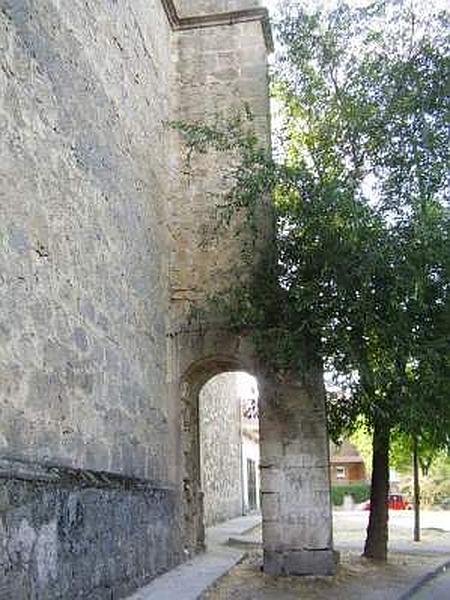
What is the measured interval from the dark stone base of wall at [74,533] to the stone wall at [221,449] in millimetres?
7372

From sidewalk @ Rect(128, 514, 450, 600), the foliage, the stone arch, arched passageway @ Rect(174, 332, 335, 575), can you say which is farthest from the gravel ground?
the foliage

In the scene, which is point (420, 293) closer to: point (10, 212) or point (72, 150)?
point (72, 150)

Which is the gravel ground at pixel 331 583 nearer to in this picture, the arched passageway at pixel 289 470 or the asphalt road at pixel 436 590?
the asphalt road at pixel 436 590

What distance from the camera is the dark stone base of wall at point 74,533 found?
447 centimetres

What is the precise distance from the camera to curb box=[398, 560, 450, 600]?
26.4ft

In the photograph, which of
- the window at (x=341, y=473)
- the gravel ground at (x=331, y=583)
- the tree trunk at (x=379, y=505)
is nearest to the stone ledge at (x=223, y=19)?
the tree trunk at (x=379, y=505)

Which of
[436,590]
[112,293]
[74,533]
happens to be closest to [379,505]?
[436,590]

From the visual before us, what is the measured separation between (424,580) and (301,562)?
1462 mm

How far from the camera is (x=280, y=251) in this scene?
9.49 meters

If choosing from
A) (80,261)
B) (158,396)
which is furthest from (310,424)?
(80,261)

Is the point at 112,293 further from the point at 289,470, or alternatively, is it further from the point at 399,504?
the point at 399,504

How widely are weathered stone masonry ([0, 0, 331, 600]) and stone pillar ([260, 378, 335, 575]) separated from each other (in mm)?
24

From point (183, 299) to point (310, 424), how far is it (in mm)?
2277

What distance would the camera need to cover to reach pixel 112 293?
7137mm
